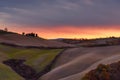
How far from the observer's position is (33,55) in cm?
11681

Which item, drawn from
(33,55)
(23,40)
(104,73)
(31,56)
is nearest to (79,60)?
(31,56)

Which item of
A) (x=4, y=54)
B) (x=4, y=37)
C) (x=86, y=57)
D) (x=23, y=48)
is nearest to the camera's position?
(x=86, y=57)

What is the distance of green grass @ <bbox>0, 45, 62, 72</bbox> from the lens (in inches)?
4132

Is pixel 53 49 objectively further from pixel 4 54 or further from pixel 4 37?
pixel 4 37

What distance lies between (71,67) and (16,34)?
87.4 meters

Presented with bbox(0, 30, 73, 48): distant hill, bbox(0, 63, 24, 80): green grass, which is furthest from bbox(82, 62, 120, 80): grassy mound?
bbox(0, 30, 73, 48): distant hill

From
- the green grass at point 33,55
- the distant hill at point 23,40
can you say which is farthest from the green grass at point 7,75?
the distant hill at point 23,40

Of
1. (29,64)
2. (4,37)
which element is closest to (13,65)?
(29,64)

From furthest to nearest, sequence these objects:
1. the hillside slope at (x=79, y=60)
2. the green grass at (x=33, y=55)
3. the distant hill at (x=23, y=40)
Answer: the distant hill at (x=23, y=40) < the green grass at (x=33, y=55) < the hillside slope at (x=79, y=60)

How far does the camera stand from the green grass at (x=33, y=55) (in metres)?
105

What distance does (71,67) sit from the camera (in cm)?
8800

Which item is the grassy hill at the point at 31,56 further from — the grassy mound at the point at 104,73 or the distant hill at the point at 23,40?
the grassy mound at the point at 104,73

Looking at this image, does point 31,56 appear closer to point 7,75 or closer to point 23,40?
point 7,75

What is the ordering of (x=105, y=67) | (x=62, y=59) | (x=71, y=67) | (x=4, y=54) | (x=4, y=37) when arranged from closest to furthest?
(x=105, y=67) < (x=71, y=67) < (x=62, y=59) < (x=4, y=54) < (x=4, y=37)
